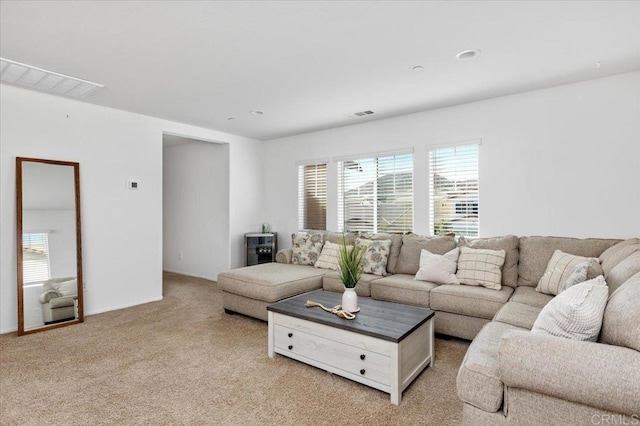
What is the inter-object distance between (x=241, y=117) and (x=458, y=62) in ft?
9.30

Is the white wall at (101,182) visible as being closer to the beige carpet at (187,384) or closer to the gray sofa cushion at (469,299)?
the beige carpet at (187,384)

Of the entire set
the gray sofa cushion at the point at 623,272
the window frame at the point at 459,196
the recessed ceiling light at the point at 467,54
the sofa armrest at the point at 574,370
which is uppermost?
the recessed ceiling light at the point at 467,54

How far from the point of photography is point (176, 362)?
2.73 m

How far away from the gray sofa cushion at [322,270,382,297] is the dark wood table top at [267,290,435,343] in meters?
0.67

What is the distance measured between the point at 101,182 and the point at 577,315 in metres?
4.74

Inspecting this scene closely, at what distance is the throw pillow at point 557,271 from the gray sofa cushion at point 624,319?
1308mm

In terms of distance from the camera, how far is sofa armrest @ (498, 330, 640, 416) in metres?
1.25

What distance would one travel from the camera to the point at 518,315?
2.38 m

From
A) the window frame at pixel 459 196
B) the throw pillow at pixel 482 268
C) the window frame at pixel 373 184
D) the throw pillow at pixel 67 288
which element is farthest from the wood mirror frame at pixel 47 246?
the window frame at pixel 459 196

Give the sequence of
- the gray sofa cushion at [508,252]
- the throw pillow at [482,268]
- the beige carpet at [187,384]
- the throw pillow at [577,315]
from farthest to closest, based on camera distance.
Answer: the gray sofa cushion at [508,252] < the throw pillow at [482,268] < the beige carpet at [187,384] < the throw pillow at [577,315]

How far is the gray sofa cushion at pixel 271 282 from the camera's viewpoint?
138 inches

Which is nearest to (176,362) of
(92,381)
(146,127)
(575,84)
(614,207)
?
(92,381)

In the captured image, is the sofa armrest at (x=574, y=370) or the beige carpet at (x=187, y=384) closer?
the sofa armrest at (x=574, y=370)

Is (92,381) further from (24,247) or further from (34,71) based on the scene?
(34,71)
